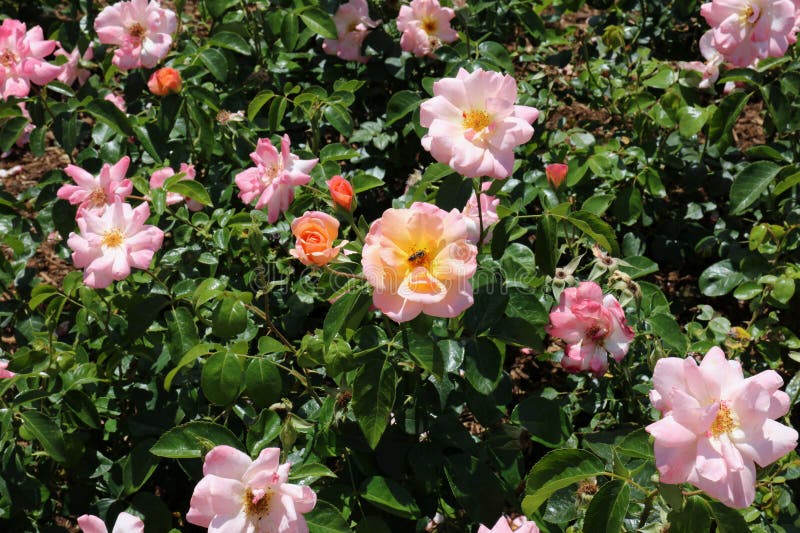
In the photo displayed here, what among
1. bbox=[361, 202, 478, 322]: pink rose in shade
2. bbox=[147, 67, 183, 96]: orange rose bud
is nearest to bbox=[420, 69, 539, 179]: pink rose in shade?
bbox=[361, 202, 478, 322]: pink rose in shade

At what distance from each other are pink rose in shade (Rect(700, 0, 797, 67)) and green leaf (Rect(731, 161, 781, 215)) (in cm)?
33

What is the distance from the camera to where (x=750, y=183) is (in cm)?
250

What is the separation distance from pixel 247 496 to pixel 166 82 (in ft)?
5.09

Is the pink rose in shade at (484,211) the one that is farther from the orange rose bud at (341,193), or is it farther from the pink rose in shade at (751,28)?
the pink rose in shade at (751,28)

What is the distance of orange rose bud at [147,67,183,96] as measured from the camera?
2551 mm

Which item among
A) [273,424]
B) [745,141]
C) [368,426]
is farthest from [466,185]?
[745,141]

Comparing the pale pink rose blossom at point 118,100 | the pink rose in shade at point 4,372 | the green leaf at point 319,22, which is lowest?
the pink rose in shade at point 4,372

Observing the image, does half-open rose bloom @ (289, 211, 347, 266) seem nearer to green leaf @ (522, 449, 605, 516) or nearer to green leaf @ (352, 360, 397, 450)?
green leaf @ (352, 360, 397, 450)

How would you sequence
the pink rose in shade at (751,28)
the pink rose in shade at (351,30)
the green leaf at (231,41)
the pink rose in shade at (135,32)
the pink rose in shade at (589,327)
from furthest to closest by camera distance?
the pink rose in shade at (351,30)
the green leaf at (231,41)
the pink rose in shade at (135,32)
the pink rose in shade at (751,28)
the pink rose in shade at (589,327)

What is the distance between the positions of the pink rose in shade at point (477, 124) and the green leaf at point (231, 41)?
1.30 m

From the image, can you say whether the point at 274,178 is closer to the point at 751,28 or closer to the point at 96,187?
the point at 96,187

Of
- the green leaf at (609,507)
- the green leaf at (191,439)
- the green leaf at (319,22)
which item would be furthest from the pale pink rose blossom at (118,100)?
the green leaf at (609,507)

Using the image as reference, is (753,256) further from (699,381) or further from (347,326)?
(347,326)

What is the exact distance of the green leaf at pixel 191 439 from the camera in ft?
5.72
